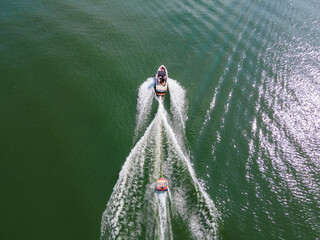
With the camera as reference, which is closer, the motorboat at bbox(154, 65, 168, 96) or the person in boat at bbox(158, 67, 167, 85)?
the motorboat at bbox(154, 65, 168, 96)

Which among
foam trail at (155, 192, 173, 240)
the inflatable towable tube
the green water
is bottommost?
foam trail at (155, 192, 173, 240)

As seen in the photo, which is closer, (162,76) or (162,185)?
(162,185)

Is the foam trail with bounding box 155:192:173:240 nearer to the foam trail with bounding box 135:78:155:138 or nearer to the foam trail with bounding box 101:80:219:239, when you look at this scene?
the foam trail with bounding box 101:80:219:239

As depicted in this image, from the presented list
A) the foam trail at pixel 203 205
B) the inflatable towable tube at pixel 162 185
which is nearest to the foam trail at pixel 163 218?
the inflatable towable tube at pixel 162 185

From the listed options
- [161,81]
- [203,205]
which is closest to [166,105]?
[161,81]

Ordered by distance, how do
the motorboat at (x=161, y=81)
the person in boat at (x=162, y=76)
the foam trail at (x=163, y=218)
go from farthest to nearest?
the person in boat at (x=162, y=76)
the motorboat at (x=161, y=81)
the foam trail at (x=163, y=218)

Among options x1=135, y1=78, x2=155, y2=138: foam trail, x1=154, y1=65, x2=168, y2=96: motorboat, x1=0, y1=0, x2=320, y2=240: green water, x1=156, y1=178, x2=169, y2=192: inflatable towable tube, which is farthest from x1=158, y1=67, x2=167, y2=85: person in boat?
x1=156, y1=178, x2=169, y2=192: inflatable towable tube

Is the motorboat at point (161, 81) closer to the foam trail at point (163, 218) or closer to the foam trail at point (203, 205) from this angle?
the foam trail at point (203, 205)

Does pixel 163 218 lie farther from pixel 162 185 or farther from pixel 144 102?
pixel 144 102

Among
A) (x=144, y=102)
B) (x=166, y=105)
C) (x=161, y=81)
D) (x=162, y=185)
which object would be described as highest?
(x=161, y=81)
